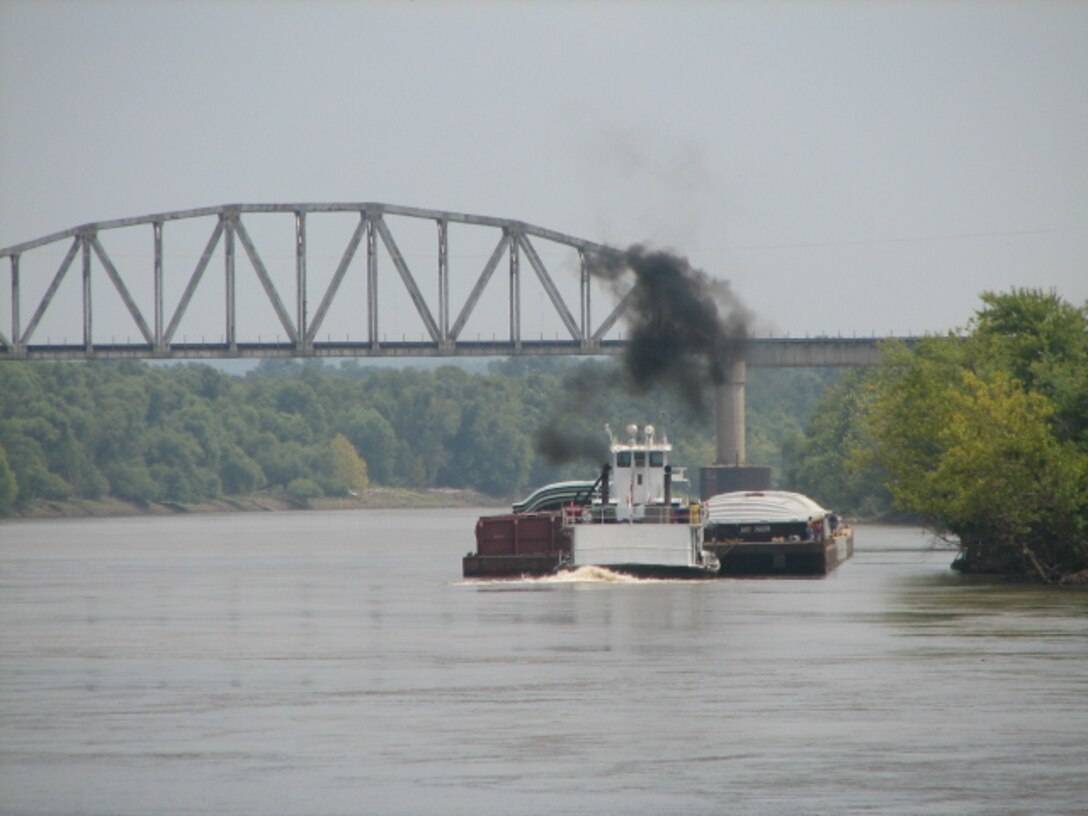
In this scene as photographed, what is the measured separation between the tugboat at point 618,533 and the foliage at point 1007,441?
814 cm

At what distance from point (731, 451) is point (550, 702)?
154898 mm

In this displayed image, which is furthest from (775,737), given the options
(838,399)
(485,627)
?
(838,399)

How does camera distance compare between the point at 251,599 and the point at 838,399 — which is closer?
the point at 251,599

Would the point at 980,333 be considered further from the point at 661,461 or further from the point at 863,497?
the point at 863,497

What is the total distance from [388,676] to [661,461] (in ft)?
140

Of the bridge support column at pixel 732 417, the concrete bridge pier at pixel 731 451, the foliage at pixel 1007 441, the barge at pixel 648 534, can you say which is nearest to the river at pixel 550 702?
the foliage at pixel 1007 441

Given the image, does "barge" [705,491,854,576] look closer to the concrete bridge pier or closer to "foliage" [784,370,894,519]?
"foliage" [784,370,894,519]

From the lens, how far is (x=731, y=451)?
19225 cm

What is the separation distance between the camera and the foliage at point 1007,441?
234 feet

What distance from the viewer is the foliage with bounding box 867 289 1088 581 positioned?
7144cm

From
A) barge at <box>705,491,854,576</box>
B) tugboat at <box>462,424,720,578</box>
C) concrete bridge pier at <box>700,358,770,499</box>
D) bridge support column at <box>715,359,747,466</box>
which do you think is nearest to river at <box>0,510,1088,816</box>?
tugboat at <box>462,424,720,578</box>

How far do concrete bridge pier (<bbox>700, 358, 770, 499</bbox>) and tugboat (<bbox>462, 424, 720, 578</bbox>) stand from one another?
316 ft

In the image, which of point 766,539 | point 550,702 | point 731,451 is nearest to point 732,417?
point 731,451

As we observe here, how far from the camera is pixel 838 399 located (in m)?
197
